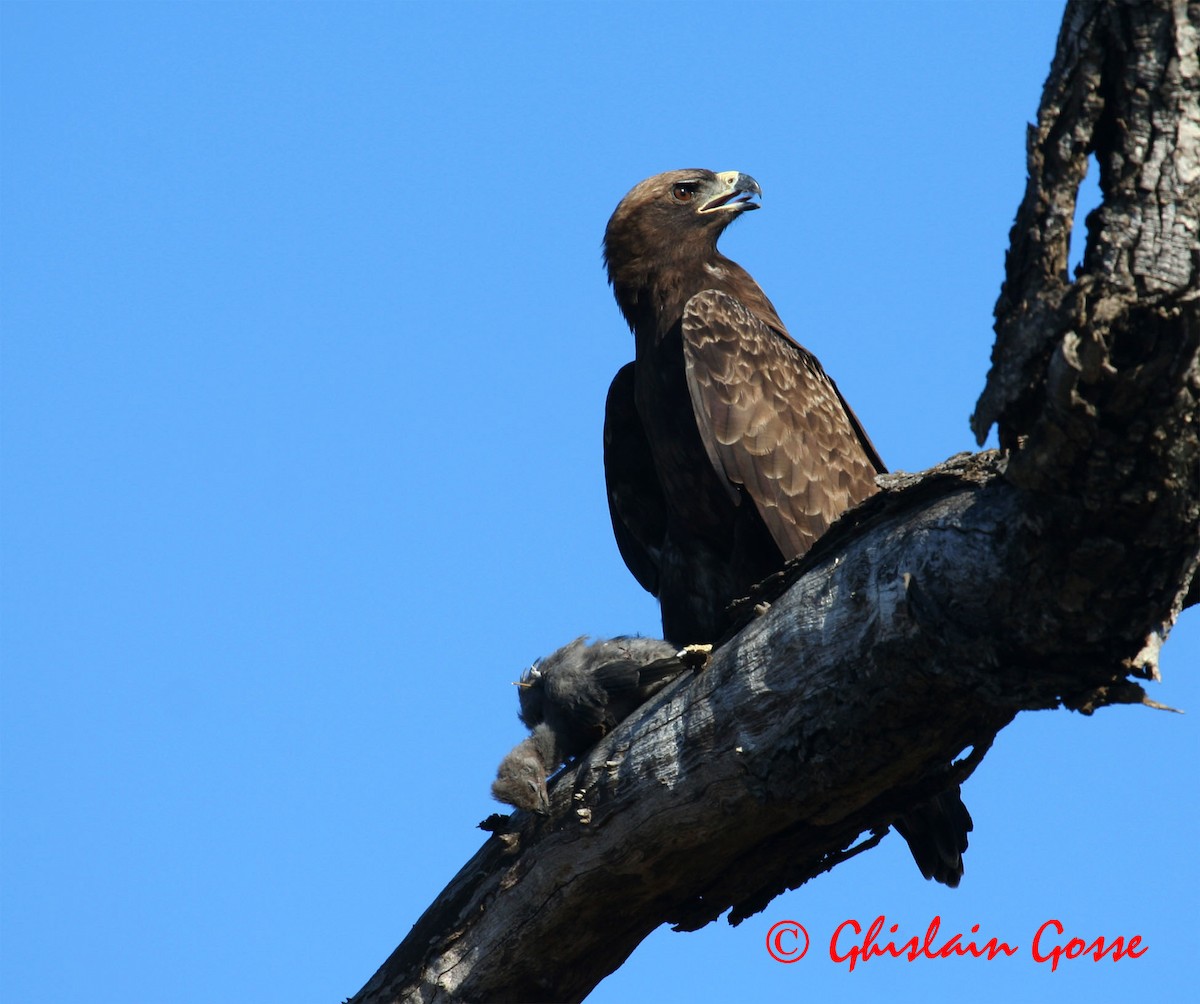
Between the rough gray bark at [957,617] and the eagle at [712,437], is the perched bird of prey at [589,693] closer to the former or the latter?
the rough gray bark at [957,617]

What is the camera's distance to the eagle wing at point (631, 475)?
7254mm

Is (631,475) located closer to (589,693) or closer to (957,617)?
(589,693)

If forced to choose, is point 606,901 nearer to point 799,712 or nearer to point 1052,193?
point 799,712

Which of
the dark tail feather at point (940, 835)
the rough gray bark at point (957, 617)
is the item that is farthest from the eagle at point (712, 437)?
the rough gray bark at point (957, 617)

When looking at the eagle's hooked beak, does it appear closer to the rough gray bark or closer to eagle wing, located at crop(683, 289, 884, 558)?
eagle wing, located at crop(683, 289, 884, 558)

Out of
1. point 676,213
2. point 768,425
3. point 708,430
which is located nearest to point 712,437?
point 708,430

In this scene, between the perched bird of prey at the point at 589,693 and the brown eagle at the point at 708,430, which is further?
the brown eagle at the point at 708,430

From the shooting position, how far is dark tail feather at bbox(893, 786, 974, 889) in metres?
5.36

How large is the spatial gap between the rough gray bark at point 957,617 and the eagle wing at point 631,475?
237 cm

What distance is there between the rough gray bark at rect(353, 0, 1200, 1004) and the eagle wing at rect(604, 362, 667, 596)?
93.1 inches

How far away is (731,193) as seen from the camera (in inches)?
304

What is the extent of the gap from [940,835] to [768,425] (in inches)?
78.0

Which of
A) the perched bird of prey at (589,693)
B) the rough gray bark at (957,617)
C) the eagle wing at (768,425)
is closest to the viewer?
the rough gray bark at (957,617)

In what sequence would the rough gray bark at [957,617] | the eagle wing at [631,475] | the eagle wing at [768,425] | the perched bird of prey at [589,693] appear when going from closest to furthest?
the rough gray bark at [957,617]
the perched bird of prey at [589,693]
the eagle wing at [768,425]
the eagle wing at [631,475]
